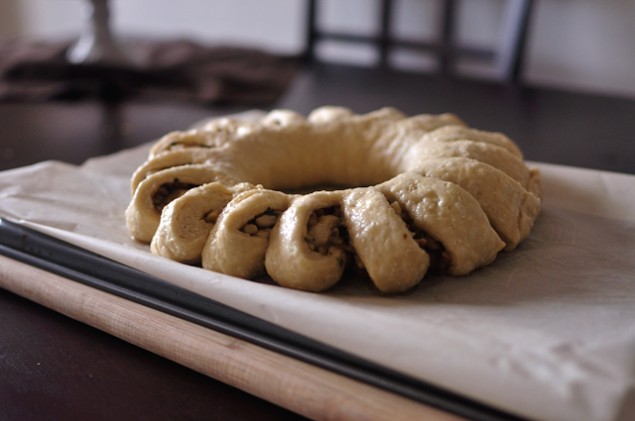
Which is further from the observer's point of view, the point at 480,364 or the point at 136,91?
the point at 136,91

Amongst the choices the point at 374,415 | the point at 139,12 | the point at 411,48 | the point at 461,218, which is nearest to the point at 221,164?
the point at 461,218

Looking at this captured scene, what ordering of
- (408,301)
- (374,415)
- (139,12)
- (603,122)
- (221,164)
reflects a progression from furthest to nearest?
(139,12), (603,122), (221,164), (408,301), (374,415)

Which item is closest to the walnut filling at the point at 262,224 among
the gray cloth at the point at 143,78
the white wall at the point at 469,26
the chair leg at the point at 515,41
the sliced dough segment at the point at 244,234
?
the sliced dough segment at the point at 244,234

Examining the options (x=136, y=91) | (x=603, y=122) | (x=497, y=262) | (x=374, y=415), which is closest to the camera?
(x=374, y=415)

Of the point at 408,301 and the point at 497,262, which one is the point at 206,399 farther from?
the point at 497,262

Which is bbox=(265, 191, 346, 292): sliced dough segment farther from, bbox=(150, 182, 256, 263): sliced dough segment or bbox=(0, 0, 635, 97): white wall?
bbox=(0, 0, 635, 97): white wall

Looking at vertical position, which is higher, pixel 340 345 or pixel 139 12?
pixel 340 345
